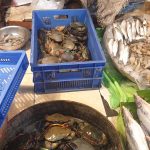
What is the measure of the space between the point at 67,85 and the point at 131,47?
2.95 feet

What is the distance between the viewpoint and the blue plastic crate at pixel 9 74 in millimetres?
1429

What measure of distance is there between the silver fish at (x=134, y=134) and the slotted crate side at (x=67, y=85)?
57cm

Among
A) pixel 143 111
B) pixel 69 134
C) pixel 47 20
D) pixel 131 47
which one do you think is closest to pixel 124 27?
pixel 131 47

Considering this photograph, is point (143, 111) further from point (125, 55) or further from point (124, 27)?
point (124, 27)

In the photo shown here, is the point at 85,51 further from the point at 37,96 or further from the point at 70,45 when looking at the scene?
the point at 37,96

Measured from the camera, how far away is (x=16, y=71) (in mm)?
1596

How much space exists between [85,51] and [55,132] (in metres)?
1.00

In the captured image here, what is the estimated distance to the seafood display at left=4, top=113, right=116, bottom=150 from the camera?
1.84 m

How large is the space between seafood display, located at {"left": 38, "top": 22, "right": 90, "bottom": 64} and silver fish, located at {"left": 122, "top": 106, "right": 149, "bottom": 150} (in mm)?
836

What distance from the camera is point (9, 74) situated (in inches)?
67.6

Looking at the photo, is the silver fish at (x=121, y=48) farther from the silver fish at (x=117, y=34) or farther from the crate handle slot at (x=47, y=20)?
the crate handle slot at (x=47, y=20)

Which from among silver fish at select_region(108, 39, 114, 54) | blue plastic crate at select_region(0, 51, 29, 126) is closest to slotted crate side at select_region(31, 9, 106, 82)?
silver fish at select_region(108, 39, 114, 54)

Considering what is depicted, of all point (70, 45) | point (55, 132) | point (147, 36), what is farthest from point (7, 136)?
point (147, 36)

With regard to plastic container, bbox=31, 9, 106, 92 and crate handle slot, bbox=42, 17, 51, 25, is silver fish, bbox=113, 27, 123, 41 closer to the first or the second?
plastic container, bbox=31, 9, 106, 92
